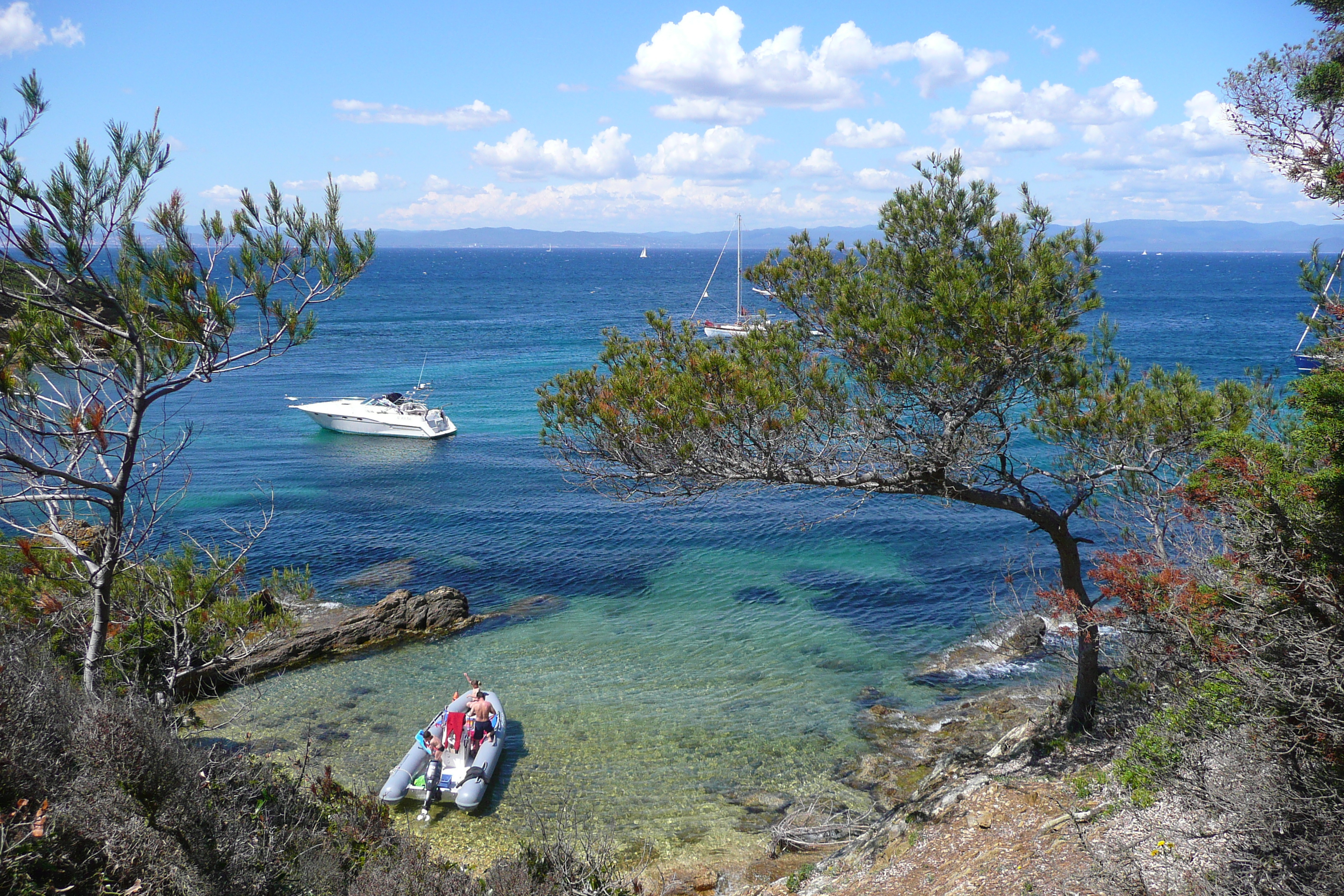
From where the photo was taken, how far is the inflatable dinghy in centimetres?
1168

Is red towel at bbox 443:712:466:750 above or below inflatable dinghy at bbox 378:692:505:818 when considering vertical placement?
above

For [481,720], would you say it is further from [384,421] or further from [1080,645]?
[384,421]

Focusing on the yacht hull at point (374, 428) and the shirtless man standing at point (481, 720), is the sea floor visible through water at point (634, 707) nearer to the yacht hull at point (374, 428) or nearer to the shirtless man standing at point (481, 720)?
the shirtless man standing at point (481, 720)

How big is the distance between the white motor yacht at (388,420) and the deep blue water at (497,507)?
66 centimetres

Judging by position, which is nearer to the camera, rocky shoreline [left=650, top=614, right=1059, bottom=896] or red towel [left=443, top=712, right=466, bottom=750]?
rocky shoreline [left=650, top=614, right=1059, bottom=896]

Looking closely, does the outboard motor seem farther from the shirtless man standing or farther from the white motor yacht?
the white motor yacht

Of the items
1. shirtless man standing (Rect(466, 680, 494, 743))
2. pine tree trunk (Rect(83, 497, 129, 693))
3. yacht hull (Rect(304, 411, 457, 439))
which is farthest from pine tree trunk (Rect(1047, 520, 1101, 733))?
yacht hull (Rect(304, 411, 457, 439))

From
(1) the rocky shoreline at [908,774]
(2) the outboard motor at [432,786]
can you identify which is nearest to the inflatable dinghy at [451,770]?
(2) the outboard motor at [432,786]

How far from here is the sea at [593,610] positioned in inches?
490

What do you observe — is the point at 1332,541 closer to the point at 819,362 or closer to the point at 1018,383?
the point at 1018,383

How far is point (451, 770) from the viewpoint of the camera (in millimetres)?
12047

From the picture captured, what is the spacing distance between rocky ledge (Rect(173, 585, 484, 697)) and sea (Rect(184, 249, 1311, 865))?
44 centimetres

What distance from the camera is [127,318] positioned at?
23.7 ft

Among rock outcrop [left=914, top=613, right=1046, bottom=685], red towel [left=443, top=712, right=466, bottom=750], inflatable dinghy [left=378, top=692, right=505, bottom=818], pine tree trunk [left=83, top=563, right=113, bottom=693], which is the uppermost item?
pine tree trunk [left=83, top=563, right=113, bottom=693]
